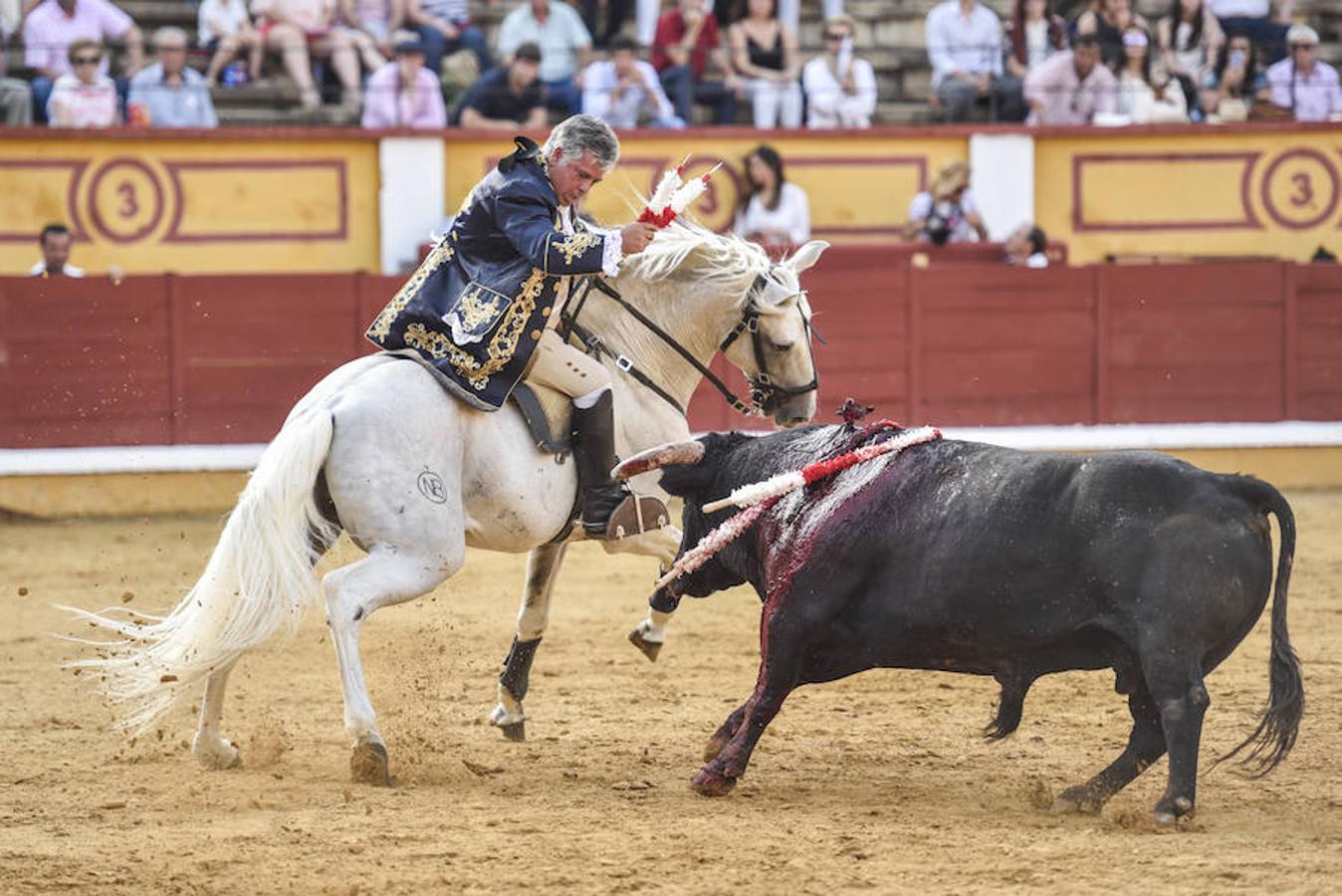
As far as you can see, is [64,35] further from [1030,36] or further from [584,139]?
[584,139]

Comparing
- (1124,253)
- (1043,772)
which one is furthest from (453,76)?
(1043,772)

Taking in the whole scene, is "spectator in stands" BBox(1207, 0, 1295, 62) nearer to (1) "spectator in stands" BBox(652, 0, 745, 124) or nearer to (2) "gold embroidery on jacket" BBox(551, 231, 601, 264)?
(1) "spectator in stands" BBox(652, 0, 745, 124)

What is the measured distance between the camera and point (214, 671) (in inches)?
197

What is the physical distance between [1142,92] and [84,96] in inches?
245

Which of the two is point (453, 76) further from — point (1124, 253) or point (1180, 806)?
point (1180, 806)

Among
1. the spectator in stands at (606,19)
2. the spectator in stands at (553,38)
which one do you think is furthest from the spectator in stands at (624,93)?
the spectator in stands at (606,19)

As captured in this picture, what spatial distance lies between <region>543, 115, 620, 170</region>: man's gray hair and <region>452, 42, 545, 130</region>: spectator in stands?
6.52 m

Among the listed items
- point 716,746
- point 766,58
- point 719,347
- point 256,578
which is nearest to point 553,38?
point 766,58

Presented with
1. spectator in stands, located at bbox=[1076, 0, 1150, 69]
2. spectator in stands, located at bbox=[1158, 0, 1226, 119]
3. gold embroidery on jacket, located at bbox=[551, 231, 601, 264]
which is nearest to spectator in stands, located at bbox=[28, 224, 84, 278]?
spectator in stands, located at bbox=[1076, 0, 1150, 69]

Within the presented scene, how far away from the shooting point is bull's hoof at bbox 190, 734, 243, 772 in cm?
515

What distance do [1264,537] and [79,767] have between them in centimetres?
304

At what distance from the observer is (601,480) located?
17.7 ft

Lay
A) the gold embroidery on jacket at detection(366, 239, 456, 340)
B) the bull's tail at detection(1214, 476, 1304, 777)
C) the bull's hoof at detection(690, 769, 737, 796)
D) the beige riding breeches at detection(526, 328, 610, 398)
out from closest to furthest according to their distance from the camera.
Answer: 1. the bull's tail at detection(1214, 476, 1304, 777)
2. the bull's hoof at detection(690, 769, 737, 796)
3. the gold embroidery on jacket at detection(366, 239, 456, 340)
4. the beige riding breeches at detection(526, 328, 610, 398)

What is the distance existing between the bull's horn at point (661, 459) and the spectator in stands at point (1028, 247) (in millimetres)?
6387
